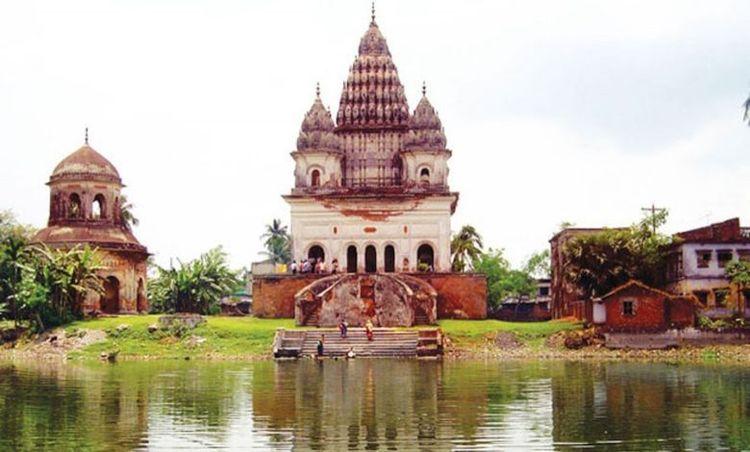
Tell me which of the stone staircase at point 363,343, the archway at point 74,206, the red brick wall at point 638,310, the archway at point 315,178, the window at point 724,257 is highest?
the archway at point 315,178

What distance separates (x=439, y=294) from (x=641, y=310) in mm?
11153

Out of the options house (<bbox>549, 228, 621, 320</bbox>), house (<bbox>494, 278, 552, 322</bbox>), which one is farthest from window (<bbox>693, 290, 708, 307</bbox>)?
house (<bbox>494, 278, 552, 322</bbox>)

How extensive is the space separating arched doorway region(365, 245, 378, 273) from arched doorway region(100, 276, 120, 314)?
13.1 m

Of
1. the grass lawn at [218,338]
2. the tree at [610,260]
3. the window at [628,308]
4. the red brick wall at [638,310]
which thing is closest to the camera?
the grass lawn at [218,338]

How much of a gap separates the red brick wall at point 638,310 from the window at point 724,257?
7.02 metres

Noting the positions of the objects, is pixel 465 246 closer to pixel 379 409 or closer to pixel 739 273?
pixel 739 273

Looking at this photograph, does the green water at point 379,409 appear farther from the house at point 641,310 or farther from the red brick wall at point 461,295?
the red brick wall at point 461,295

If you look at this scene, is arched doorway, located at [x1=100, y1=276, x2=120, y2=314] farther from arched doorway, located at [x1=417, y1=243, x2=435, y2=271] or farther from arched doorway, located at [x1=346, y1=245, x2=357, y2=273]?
arched doorway, located at [x1=417, y1=243, x2=435, y2=271]

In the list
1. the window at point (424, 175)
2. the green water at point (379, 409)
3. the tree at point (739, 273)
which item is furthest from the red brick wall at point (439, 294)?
the green water at point (379, 409)

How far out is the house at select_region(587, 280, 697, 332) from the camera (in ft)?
146

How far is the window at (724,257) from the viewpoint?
165 feet

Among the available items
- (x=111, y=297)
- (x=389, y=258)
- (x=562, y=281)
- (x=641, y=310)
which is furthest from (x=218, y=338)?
(x=562, y=281)

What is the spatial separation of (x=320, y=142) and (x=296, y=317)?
550 inches

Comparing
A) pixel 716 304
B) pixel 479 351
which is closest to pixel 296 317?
pixel 479 351
